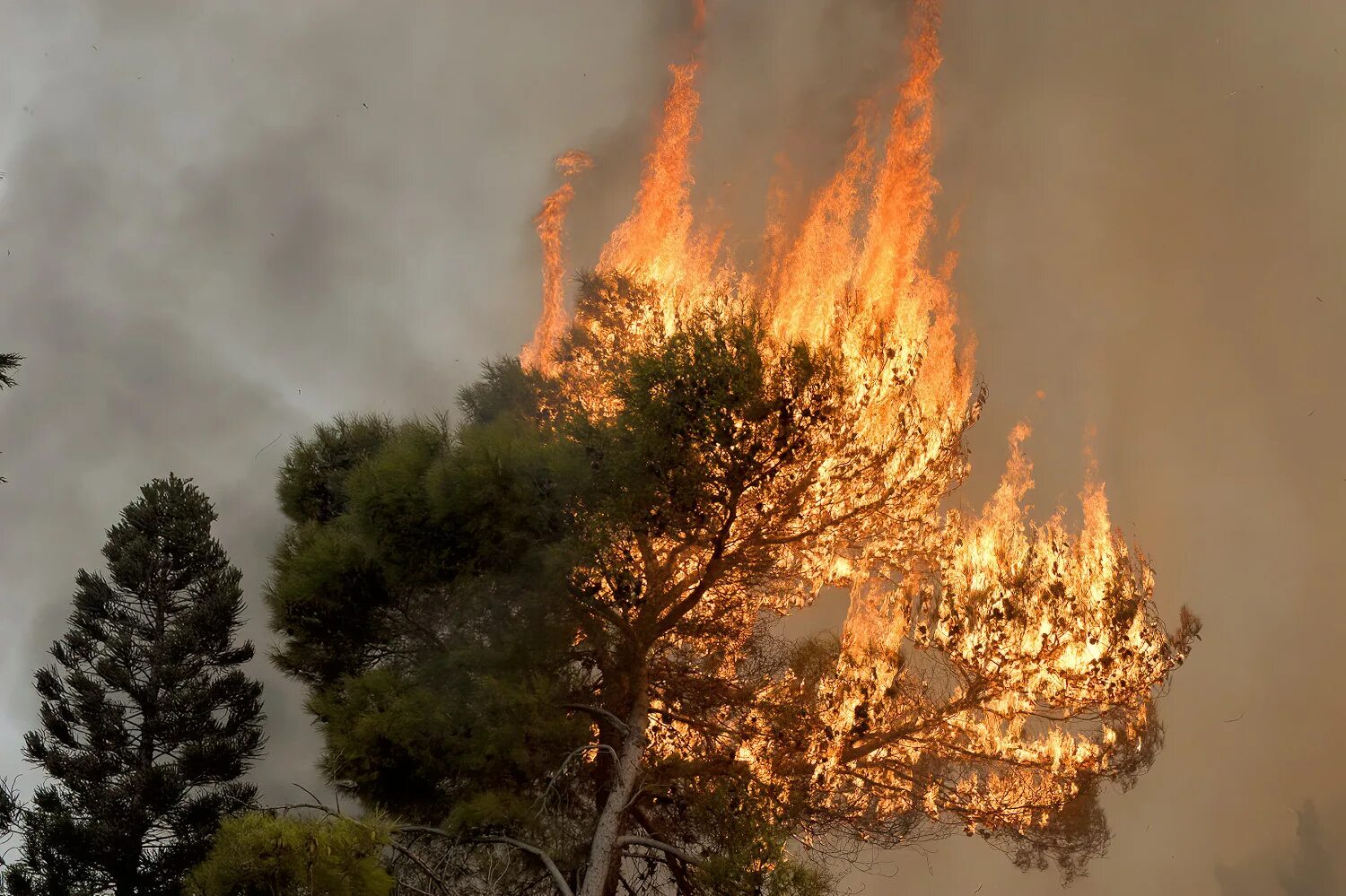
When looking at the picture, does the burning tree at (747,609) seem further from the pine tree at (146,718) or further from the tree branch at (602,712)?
the pine tree at (146,718)

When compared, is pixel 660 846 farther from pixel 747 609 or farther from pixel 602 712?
pixel 747 609

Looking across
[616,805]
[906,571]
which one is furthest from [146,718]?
[906,571]

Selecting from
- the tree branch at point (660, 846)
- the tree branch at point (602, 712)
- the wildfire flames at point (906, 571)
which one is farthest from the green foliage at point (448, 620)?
the wildfire flames at point (906, 571)

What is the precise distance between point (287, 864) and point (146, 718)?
985cm

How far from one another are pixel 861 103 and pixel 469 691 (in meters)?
10.00

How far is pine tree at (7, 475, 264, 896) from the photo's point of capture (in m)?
16.2

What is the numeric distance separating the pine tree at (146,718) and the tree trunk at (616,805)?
807cm

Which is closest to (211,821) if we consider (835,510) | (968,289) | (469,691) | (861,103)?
(469,691)

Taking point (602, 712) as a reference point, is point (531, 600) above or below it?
above

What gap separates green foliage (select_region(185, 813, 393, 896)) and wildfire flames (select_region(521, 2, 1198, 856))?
4562 millimetres

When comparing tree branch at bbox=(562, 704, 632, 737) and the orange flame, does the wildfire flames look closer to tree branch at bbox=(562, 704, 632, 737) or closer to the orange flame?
tree branch at bbox=(562, 704, 632, 737)

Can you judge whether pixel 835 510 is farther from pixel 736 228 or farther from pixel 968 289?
pixel 968 289

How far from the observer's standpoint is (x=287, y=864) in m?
9.34

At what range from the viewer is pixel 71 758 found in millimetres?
16859
